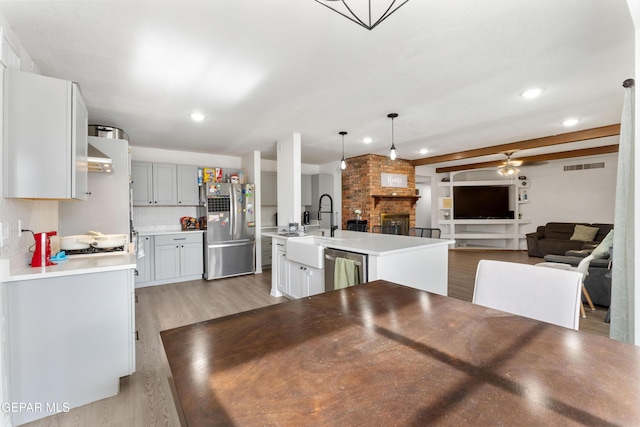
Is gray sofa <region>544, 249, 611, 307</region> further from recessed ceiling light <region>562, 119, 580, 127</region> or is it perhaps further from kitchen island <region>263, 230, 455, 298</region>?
kitchen island <region>263, 230, 455, 298</region>

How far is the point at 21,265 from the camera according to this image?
6.18 feet

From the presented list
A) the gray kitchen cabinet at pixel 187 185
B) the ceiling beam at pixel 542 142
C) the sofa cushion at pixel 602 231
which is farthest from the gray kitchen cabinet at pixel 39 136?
the sofa cushion at pixel 602 231

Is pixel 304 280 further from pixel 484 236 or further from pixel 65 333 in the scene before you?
pixel 484 236

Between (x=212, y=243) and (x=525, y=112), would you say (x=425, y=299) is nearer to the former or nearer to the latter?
(x=525, y=112)

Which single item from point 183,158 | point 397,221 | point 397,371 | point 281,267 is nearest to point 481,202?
point 397,221

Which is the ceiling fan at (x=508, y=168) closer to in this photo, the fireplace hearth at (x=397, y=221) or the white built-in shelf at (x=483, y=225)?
the white built-in shelf at (x=483, y=225)

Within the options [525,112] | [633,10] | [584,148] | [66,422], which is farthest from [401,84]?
[584,148]

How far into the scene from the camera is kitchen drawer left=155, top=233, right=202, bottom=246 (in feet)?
15.0

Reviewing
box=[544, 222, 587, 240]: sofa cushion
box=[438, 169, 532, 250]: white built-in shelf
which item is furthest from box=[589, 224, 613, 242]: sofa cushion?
box=[438, 169, 532, 250]: white built-in shelf

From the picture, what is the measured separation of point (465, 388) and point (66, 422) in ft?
7.53

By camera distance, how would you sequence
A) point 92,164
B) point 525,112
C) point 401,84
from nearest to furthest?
point 401,84 < point 92,164 < point 525,112

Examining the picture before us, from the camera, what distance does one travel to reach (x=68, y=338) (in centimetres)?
181

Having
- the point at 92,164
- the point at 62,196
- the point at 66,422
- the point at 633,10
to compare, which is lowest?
the point at 66,422

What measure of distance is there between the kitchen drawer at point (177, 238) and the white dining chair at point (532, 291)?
446 centimetres
